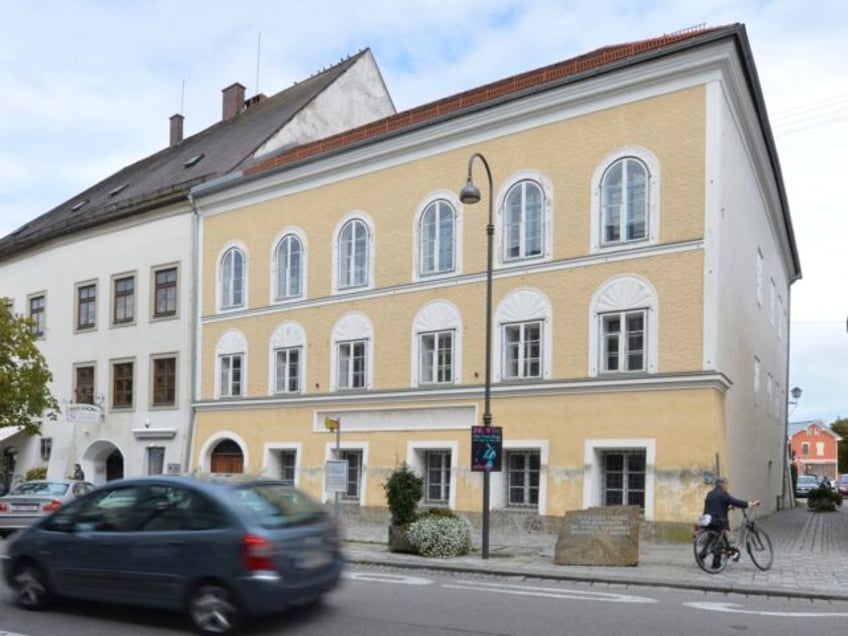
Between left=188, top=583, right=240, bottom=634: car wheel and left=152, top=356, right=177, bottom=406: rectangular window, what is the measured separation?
69.2ft

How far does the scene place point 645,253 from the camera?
18.6 metres

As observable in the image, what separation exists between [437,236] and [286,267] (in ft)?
18.6

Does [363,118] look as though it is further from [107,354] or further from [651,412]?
[651,412]

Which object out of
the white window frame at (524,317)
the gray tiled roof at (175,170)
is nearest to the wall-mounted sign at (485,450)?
the white window frame at (524,317)

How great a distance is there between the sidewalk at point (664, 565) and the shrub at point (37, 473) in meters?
17.4

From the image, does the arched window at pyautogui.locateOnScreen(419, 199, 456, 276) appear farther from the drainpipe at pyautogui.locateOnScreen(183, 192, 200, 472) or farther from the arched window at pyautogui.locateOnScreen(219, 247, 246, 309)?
the drainpipe at pyautogui.locateOnScreen(183, 192, 200, 472)

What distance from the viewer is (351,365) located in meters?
23.8

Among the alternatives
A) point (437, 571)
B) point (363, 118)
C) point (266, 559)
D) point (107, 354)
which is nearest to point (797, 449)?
point (363, 118)

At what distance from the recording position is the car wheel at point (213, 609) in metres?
7.73

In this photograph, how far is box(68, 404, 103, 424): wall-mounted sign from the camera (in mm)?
28375

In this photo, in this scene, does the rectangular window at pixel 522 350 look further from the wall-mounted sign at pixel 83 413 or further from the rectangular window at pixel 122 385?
the wall-mounted sign at pixel 83 413

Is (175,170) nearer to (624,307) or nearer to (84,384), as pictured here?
(84,384)

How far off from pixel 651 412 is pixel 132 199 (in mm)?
20764

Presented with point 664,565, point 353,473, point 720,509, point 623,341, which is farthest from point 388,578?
point 353,473
